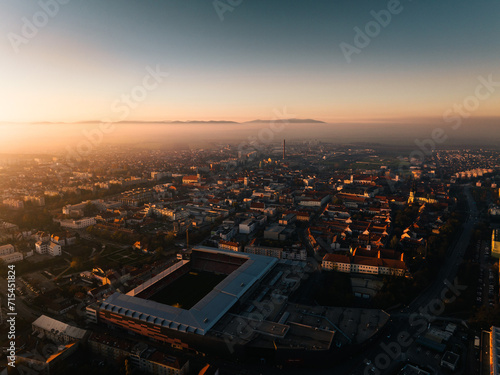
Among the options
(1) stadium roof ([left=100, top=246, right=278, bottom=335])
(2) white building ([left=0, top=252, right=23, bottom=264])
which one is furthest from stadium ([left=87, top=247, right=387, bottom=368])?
(2) white building ([left=0, top=252, right=23, bottom=264])

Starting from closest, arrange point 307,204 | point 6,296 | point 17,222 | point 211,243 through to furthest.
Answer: point 6,296 → point 211,243 → point 17,222 → point 307,204

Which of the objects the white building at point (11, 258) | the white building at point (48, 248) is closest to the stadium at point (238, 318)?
the white building at point (48, 248)

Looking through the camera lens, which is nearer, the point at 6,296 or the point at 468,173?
the point at 6,296

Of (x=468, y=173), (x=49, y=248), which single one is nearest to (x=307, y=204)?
(x=49, y=248)

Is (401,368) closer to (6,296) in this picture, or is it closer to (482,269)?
(482,269)

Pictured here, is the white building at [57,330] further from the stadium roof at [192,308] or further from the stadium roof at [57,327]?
the stadium roof at [192,308]

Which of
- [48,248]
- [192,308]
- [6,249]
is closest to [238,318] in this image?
[192,308]

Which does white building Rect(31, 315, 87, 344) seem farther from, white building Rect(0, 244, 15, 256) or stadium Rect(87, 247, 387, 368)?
white building Rect(0, 244, 15, 256)
